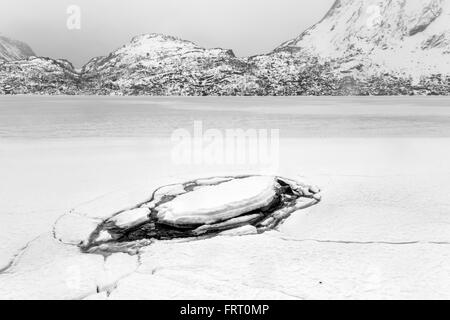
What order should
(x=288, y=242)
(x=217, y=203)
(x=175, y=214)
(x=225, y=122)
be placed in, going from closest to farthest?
(x=288, y=242), (x=175, y=214), (x=217, y=203), (x=225, y=122)

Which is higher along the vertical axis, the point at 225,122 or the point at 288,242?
the point at 225,122

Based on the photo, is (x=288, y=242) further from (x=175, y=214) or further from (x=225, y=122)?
(x=225, y=122)

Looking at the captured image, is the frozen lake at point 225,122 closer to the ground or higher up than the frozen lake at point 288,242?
higher up

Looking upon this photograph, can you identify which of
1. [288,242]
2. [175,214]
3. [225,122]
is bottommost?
[288,242]

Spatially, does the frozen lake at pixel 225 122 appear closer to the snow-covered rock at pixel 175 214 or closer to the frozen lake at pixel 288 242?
the frozen lake at pixel 288 242

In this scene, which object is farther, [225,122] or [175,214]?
[225,122]

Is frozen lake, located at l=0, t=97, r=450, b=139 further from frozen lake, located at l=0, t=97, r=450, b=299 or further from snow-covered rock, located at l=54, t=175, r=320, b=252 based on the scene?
snow-covered rock, located at l=54, t=175, r=320, b=252

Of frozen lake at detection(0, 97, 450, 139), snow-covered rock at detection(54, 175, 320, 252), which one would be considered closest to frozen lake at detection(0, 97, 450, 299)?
snow-covered rock at detection(54, 175, 320, 252)

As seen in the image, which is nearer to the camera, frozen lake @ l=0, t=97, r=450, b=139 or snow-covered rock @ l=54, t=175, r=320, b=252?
snow-covered rock @ l=54, t=175, r=320, b=252

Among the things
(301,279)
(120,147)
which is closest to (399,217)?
(301,279)

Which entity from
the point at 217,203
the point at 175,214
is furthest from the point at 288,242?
the point at 175,214

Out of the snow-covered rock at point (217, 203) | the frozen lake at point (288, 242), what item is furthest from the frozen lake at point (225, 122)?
the snow-covered rock at point (217, 203)

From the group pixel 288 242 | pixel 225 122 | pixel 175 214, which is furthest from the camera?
pixel 225 122
